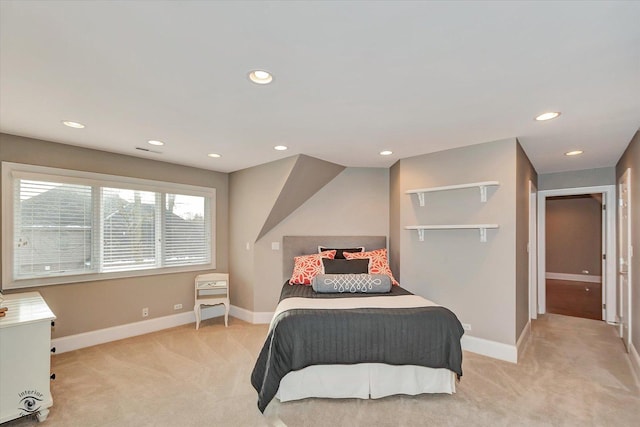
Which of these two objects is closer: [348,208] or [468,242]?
[468,242]

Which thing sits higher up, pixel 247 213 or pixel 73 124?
pixel 73 124

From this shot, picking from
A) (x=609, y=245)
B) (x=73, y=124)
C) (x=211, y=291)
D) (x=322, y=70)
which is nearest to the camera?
(x=322, y=70)

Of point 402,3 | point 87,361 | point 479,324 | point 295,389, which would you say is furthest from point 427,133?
point 87,361

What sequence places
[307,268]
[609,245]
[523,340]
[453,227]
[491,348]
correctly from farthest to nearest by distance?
[609,245], [307,268], [523,340], [453,227], [491,348]

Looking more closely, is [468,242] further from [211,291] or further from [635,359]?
[211,291]

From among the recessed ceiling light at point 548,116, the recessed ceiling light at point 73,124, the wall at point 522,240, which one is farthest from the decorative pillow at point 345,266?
the recessed ceiling light at point 73,124

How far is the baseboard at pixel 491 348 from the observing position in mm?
3135

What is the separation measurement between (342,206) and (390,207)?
72 centimetres

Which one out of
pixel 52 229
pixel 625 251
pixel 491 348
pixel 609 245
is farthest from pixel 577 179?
pixel 52 229

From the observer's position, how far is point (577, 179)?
464cm

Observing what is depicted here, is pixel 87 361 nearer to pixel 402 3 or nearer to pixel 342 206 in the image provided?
pixel 342 206

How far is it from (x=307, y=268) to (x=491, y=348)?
2.25 metres

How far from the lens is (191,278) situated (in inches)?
179

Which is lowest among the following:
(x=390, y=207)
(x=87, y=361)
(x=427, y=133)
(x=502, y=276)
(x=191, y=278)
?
(x=87, y=361)
